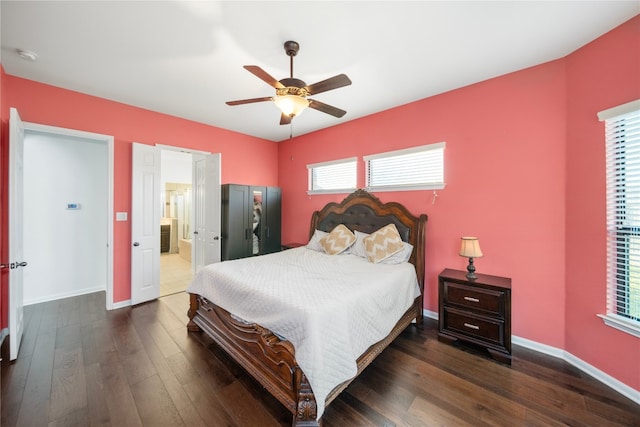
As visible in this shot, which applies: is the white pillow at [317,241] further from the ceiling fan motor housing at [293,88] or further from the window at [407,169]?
the ceiling fan motor housing at [293,88]

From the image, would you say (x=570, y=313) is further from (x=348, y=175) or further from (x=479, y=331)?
(x=348, y=175)

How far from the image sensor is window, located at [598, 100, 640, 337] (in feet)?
6.16

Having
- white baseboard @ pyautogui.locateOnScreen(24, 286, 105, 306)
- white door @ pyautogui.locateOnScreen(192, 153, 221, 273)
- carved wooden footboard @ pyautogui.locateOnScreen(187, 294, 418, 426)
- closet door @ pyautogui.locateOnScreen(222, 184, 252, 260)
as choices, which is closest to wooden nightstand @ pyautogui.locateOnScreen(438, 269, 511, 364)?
carved wooden footboard @ pyautogui.locateOnScreen(187, 294, 418, 426)

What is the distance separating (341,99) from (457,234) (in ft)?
7.64

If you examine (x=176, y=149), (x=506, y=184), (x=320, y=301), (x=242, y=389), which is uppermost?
(x=176, y=149)

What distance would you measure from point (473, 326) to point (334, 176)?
300 centimetres

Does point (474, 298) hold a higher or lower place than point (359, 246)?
lower

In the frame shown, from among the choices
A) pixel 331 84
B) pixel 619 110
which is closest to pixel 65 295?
pixel 331 84

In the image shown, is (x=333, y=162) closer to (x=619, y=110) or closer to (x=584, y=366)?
(x=619, y=110)

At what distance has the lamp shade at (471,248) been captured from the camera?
2.59m

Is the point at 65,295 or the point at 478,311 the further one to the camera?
the point at 65,295

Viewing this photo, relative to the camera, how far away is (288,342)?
67.9 inches

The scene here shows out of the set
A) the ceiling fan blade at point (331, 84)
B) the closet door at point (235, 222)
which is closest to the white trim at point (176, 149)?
the closet door at point (235, 222)

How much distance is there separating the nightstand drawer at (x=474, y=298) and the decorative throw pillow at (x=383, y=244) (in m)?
0.71
